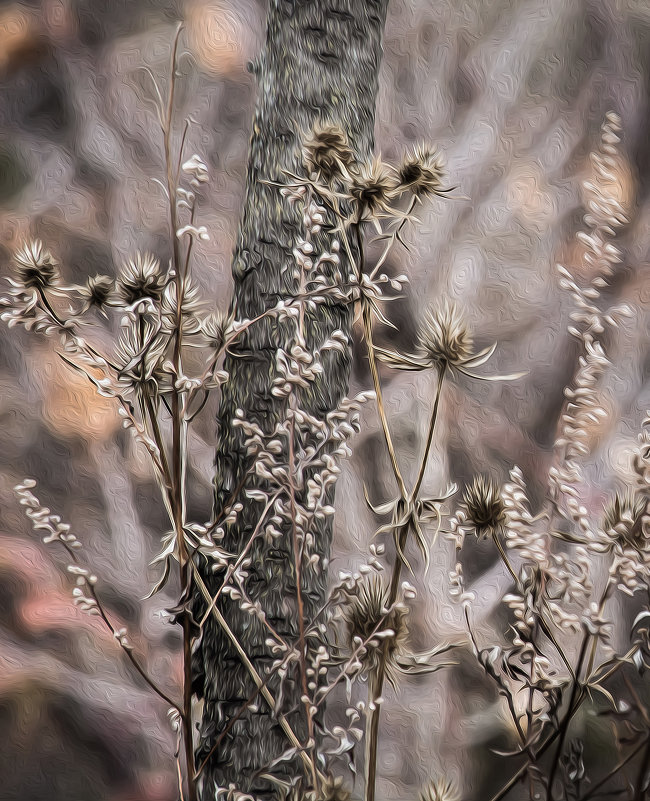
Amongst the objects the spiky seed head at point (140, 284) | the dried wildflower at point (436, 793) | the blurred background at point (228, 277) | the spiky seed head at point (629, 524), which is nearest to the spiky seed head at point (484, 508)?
the spiky seed head at point (629, 524)

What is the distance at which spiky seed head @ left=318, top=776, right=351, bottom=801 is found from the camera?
0.60m

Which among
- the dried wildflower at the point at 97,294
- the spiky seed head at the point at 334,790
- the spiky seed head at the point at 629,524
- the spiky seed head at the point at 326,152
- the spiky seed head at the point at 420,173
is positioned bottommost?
the spiky seed head at the point at 334,790

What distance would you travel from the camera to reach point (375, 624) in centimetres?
66

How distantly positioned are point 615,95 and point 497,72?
220 millimetres

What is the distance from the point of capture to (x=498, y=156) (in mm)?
1557

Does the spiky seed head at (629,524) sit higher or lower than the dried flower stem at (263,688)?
higher

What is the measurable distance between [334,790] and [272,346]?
378 mm

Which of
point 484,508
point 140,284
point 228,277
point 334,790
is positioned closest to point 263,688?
point 334,790

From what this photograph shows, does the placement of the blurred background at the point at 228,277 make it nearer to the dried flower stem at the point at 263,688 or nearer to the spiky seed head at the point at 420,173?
the dried flower stem at the point at 263,688

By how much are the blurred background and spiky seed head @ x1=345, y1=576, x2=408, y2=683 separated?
1.94 feet

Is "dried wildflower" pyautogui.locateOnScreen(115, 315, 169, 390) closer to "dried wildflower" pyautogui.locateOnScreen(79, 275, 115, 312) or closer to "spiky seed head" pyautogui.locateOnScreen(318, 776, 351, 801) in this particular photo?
"dried wildflower" pyautogui.locateOnScreen(79, 275, 115, 312)

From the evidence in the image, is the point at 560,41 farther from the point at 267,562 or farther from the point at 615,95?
the point at 267,562

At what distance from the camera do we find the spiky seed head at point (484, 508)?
0.69 m

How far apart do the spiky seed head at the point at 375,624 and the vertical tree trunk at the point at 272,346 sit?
88mm
